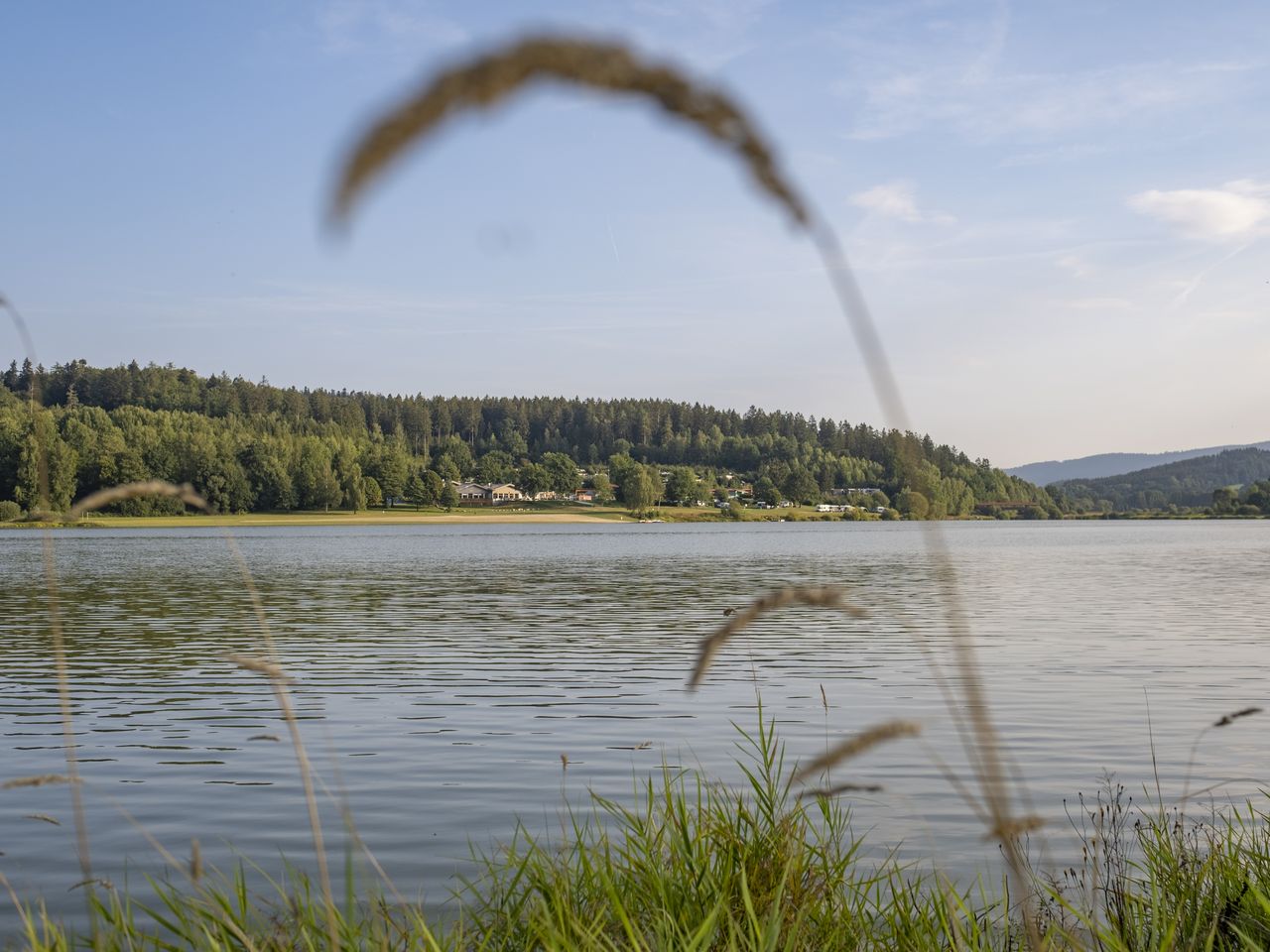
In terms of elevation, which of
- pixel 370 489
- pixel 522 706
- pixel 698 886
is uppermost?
pixel 370 489

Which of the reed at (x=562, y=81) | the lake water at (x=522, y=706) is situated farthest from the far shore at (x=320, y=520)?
the reed at (x=562, y=81)

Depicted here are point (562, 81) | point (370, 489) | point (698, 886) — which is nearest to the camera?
point (562, 81)

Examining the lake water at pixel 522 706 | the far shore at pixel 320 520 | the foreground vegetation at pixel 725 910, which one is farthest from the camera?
the far shore at pixel 320 520

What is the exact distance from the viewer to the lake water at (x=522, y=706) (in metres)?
11.0

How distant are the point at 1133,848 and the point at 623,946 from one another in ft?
21.1

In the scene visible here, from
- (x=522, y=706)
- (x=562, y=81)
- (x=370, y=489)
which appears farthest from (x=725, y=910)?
(x=370, y=489)

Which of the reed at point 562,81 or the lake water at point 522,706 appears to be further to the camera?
the lake water at point 522,706

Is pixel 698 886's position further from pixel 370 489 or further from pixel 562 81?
pixel 370 489

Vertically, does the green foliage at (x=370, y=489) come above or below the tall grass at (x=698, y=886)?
above

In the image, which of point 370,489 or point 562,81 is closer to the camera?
point 562,81

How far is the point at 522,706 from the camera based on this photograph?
18.3m

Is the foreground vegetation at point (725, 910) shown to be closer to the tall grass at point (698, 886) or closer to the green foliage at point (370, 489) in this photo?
the tall grass at point (698, 886)

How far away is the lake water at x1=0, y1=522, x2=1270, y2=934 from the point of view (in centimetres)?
1103

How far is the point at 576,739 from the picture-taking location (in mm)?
15383
